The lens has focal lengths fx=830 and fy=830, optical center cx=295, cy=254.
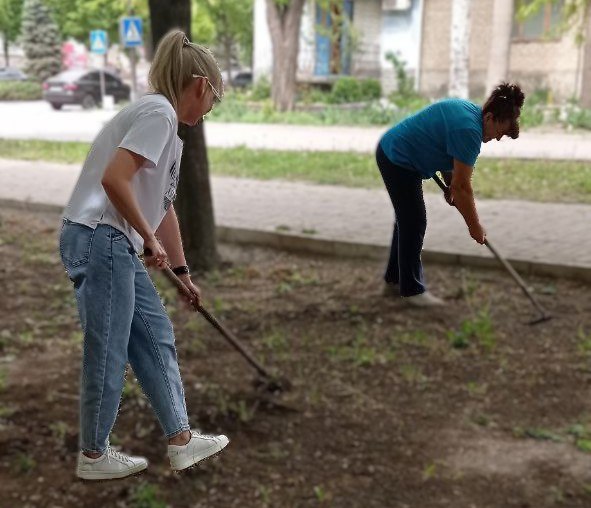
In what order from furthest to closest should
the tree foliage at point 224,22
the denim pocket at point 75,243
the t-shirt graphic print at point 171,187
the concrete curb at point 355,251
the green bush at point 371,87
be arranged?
the green bush at point 371,87, the tree foliage at point 224,22, the concrete curb at point 355,251, the denim pocket at point 75,243, the t-shirt graphic print at point 171,187

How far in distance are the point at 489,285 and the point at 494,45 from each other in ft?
41.4

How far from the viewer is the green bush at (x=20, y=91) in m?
60.1

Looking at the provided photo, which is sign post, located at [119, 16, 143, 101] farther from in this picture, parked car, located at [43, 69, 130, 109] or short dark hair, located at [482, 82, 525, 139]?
parked car, located at [43, 69, 130, 109]

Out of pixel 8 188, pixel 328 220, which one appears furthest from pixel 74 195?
pixel 8 188

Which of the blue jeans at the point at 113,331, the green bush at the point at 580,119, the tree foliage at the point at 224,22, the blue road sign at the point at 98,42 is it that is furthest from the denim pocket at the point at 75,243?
the tree foliage at the point at 224,22

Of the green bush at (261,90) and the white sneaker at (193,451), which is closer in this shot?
the white sneaker at (193,451)

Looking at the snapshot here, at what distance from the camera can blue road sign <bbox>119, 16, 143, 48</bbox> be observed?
3259 mm

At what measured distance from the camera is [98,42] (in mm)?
4102

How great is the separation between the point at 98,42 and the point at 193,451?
2519 mm

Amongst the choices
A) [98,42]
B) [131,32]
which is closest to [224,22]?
[98,42]

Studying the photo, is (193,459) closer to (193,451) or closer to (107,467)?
(193,451)

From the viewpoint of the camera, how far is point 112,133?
1.97 meters

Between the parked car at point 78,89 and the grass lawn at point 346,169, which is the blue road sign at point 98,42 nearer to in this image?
the grass lawn at point 346,169

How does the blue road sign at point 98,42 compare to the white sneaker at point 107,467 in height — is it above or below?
above
